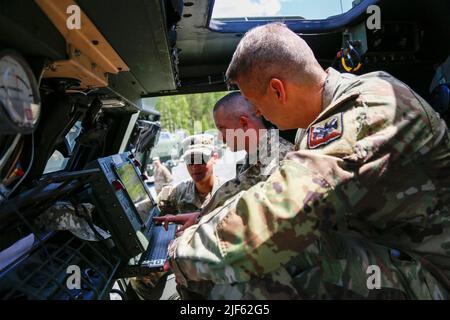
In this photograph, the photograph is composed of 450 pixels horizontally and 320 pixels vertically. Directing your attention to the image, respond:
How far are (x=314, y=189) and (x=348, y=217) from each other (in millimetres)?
405

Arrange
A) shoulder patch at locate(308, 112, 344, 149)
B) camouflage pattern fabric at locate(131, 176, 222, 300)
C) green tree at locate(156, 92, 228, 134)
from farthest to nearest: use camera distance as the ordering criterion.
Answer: green tree at locate(156, 92, 228, 134) → camouflage pattern fabric at locate(131, 176, 222, 300) → shoulder patch at locate(308, 112, 344, 149)

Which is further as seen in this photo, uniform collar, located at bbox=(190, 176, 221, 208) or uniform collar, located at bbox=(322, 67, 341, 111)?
uniform collar, located at bbox=(190, 176, 221, 208)

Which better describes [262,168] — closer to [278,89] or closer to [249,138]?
[249,138]

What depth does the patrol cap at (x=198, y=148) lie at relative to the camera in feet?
10.4

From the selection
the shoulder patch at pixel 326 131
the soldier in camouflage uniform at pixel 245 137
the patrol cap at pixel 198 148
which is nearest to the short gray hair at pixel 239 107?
the soldier in camouflage uniform at pixel 245 137

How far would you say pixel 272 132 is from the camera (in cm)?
247

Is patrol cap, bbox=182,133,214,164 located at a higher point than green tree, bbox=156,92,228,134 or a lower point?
higher

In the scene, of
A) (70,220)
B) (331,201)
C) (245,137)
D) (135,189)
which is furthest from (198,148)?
(331,201)

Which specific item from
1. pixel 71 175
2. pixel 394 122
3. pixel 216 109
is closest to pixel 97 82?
pixel 71 175

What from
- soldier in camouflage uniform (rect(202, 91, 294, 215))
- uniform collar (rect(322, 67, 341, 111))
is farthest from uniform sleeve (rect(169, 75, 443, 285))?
soldier in camouflage uniform (rect(202, 91, 294, 215))

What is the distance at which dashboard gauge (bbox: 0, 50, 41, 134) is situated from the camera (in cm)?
97

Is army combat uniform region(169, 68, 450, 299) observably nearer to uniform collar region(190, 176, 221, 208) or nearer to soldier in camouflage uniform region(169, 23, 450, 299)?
soldier in camouflage uniform region(169, 23, 450, 299)

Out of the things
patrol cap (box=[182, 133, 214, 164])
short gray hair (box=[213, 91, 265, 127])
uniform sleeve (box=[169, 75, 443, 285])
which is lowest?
patrol cap (box=[182, 133, 214, 164])

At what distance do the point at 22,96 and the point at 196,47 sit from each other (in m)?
1.98
